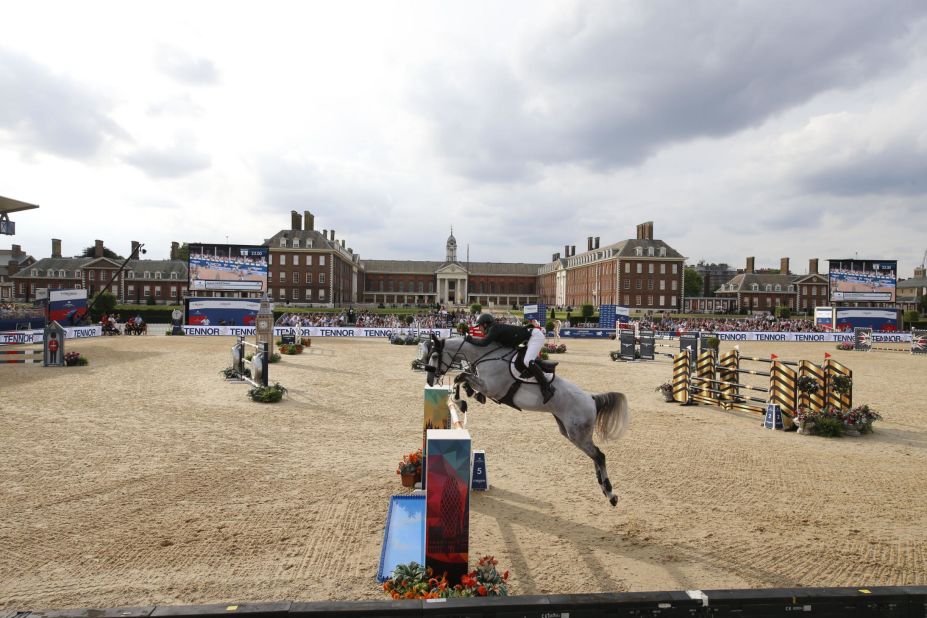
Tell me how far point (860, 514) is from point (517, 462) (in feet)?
17.6

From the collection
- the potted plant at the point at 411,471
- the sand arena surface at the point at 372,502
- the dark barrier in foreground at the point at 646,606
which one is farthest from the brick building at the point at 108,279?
the dark barrier in foreground at the point at 646,606

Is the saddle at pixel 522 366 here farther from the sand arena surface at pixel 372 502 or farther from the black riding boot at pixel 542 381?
the sand arena surface at pixel 372 502

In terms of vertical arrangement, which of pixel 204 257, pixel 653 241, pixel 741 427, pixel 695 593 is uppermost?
pixel 653 241

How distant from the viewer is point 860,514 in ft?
25.0

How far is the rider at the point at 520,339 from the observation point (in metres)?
6.07

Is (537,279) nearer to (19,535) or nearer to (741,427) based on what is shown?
(741,427)

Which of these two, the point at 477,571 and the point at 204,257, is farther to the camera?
the point at 204,257

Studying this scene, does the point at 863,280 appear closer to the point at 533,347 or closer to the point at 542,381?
the point at 542,381

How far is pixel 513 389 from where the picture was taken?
6117 millimetres

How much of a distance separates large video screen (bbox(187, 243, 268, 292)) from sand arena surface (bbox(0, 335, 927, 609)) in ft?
106

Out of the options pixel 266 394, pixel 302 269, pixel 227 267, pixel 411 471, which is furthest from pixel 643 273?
pixel 411 471

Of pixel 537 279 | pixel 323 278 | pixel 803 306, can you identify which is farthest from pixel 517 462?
pixel 537 279

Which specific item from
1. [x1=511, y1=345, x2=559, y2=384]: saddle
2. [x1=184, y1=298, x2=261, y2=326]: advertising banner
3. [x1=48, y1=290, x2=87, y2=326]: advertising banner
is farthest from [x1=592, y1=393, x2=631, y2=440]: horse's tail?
[x1=184, y1=298, x2=261, y2=326]: advertising banner

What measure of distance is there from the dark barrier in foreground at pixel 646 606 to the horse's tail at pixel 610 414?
2800 mm
